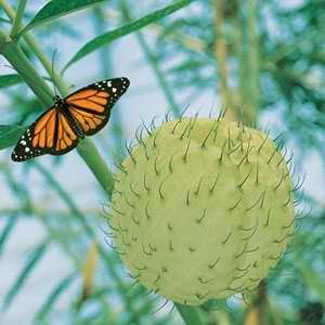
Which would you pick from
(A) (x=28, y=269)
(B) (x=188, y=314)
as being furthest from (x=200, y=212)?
(A) (x=28, y=269)

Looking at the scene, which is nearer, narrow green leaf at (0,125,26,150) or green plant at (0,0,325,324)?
narrow green leaf at (0,125,26,150)

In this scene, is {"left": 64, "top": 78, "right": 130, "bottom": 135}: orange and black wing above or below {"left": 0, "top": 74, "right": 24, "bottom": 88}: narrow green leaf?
below

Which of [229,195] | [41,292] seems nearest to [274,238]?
[229,195]

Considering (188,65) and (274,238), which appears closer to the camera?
(274,238)

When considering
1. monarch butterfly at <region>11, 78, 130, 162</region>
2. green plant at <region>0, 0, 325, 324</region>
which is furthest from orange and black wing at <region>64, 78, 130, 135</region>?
green plant at <region>0, 0, 325, 324</region>

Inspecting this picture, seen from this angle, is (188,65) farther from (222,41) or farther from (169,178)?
(169,178)

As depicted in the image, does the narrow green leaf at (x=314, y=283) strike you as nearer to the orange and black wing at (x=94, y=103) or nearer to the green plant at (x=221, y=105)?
the green plant at (x=221, y=105)

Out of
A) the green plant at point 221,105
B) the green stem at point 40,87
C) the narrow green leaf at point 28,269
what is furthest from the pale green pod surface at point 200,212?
the narrow green leaf at point 28,269

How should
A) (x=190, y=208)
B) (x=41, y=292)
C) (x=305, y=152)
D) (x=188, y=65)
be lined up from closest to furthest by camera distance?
(x=190, y=208) < (x=188, y=65) < (x=305, y=152) < (x=41, y=292)

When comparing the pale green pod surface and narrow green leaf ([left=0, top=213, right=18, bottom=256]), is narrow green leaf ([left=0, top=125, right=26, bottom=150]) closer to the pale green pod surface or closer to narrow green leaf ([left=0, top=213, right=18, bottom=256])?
the pale green pod surface
